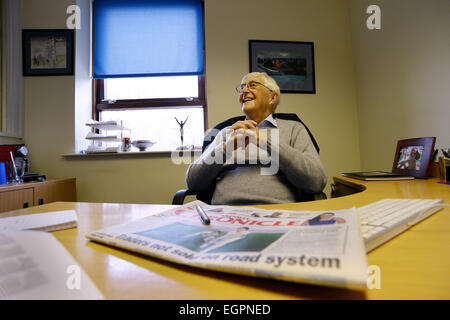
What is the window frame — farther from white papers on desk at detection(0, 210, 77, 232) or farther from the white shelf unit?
white papers on desk at detection(0, 210, 77, 232)

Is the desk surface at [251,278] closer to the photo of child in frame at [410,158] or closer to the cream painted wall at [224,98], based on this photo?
the photo of child in frame at [410,158]

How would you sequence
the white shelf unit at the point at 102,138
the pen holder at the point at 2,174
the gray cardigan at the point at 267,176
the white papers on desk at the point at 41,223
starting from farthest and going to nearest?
the white shelf unit at the point at 102,138, the pen holder at the point at 2,174, the gray cardigan at the point at 267,176, the white papers on desk at the point at 41,223

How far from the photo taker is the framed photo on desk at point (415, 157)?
1.11 meters

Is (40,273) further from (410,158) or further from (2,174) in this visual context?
(2,174)

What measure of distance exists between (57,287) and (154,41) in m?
2.53

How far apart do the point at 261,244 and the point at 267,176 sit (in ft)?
2.49

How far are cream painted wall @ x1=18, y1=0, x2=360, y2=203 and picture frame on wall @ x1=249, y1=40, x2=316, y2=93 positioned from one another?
0.07 meters

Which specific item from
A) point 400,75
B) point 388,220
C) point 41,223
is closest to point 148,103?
point 41,223

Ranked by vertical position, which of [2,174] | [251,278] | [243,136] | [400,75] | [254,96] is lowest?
[251,278]

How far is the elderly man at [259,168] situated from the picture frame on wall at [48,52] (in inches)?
77.6

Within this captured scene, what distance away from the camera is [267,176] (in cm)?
102

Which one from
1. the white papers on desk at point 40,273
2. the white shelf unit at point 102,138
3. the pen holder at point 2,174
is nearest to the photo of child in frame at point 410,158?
the white papers on desk at point 40,273
